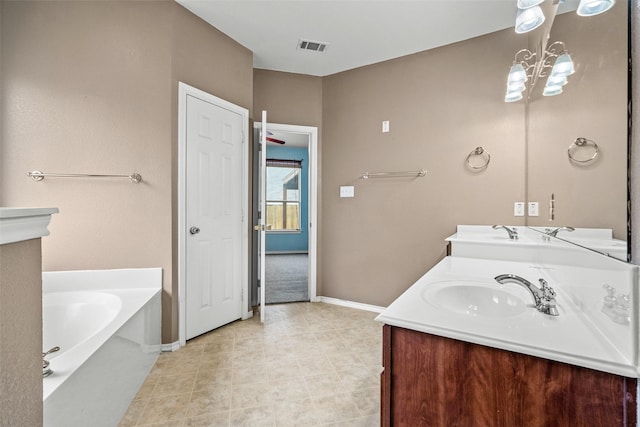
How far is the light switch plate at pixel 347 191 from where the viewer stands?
10.7ft

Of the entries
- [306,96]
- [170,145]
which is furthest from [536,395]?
[306,96]

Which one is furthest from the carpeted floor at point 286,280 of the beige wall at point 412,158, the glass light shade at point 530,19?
the glass light shade at point 530,19

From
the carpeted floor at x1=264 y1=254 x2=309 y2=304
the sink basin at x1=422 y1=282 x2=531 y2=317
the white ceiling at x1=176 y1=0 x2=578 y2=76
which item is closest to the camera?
the sink basin at x1=422 y1=282 x2=531 y2=317

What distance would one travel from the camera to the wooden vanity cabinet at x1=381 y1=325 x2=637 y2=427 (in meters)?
0.65

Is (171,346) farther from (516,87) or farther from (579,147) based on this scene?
(516,87)

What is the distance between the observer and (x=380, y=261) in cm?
312

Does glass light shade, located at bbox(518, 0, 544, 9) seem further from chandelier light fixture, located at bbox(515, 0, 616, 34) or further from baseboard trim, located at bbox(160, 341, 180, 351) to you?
baseboard trim, located at bbox(160, 341, 180, 351)

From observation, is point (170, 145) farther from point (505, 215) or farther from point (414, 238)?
point (505, 215)

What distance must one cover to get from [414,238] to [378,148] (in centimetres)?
101

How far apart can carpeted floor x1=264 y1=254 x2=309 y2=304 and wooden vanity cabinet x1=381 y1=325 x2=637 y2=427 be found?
2703 mm

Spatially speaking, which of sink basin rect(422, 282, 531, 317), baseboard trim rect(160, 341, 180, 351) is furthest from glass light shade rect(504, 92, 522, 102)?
baseboard trim rect(160, 341, 180, 351)

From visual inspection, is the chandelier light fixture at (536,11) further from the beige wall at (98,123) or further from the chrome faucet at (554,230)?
the beige wall at (98,123)

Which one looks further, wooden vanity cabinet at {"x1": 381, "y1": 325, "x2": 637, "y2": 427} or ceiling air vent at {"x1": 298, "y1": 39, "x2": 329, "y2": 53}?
ceiling air vent at {"x1": 298, "y1": 39, "x2": 329, "y2": 53}

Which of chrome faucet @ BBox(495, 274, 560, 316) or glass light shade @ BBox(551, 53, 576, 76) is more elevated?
glass light shade @ BBox(551, 53, 576, 76)
